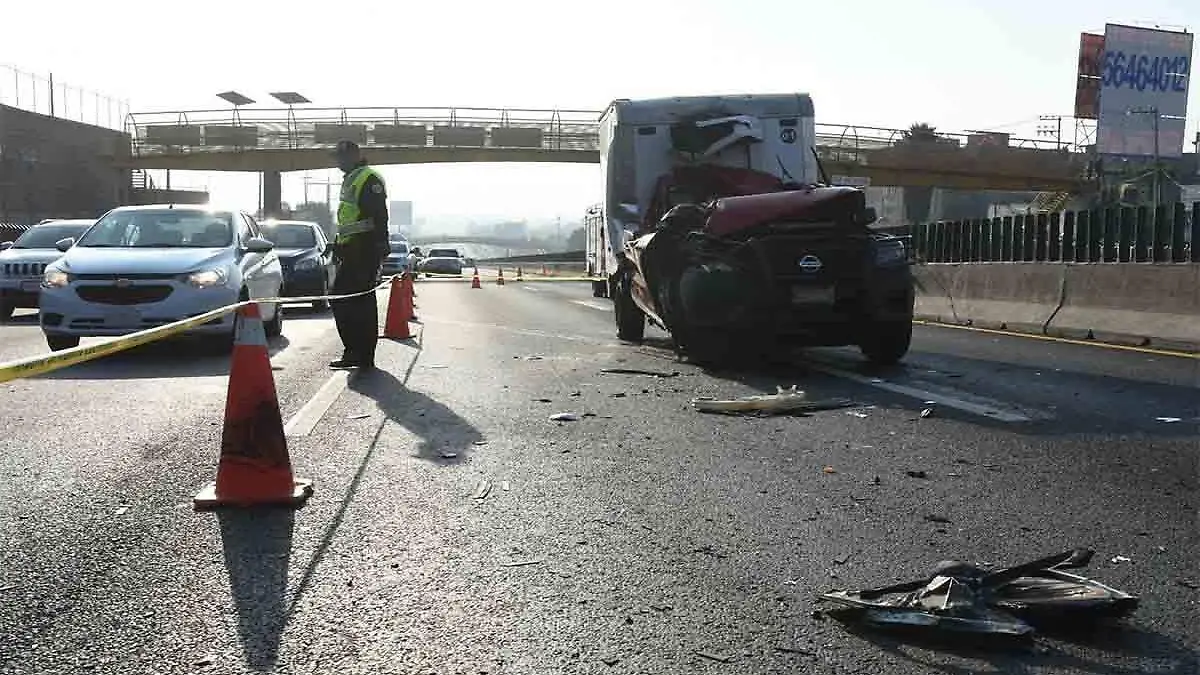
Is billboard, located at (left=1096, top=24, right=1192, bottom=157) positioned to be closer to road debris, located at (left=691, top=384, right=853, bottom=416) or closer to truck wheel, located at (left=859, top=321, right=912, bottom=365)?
truck wheel, located at (left=859, top=321, right=912, bottom=365)

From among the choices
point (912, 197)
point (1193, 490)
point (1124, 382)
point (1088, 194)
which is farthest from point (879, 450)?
point (912, 197)

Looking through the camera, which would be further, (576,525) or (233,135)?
(233,135)

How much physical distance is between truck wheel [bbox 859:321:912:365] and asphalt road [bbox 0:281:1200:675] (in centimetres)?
116

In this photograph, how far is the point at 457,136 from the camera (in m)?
53.1

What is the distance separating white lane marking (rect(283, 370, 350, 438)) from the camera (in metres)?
7.98

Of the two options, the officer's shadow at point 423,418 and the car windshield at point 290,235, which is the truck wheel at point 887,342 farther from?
the car windshield at point 290,235

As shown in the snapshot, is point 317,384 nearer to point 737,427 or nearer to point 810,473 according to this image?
point 737,427

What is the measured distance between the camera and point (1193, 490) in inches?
234

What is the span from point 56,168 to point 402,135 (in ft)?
55.9

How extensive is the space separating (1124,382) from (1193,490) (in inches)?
179

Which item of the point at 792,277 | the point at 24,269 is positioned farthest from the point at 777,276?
the point at 24,269

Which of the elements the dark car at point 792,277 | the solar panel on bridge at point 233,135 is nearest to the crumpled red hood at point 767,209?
the dark car at point 792,277

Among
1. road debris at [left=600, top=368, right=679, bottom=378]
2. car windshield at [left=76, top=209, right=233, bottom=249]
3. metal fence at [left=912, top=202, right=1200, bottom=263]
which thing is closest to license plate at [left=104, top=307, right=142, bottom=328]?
car windshield at [left=76, top=209, right=233, bottom=249]

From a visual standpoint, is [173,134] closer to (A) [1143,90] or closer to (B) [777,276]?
(A) [1143,90]
